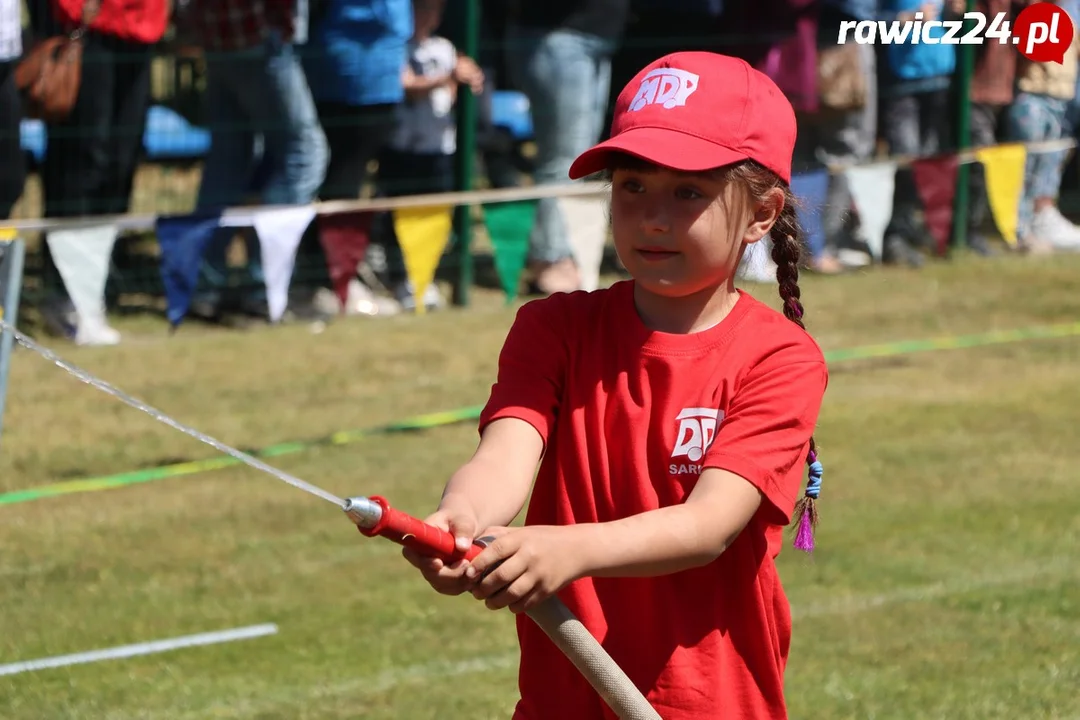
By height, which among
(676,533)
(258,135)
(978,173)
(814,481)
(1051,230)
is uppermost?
(676,533)

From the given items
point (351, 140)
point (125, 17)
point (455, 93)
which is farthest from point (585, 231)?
point (125, 17)

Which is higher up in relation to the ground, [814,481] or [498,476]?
[498,476]

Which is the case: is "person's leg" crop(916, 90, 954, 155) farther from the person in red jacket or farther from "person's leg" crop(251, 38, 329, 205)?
the person in red jacket

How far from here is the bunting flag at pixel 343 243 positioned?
28.6ft

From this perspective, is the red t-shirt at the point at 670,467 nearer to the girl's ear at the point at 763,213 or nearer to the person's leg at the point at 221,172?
the girl's ear at the point at 763,213

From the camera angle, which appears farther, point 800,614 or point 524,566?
point 800,614

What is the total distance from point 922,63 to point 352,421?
5.40 metres

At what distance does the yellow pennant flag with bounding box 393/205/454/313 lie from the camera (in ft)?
29.5

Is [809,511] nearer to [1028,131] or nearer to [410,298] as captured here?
[410,298]

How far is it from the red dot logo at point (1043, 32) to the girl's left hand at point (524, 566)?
361 inches

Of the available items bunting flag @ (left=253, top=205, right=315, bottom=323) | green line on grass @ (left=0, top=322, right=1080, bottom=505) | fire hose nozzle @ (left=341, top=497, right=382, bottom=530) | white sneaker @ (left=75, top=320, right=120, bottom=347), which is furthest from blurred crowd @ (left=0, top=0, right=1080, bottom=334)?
fire hose nozzle @ (left=341, top=497, right=382, bottom=530)

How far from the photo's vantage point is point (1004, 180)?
11.0 m

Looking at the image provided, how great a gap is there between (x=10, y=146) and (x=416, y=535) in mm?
6822

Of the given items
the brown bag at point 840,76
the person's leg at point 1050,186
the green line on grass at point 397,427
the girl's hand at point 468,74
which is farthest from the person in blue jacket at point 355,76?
the person's leg at point 1050,186
